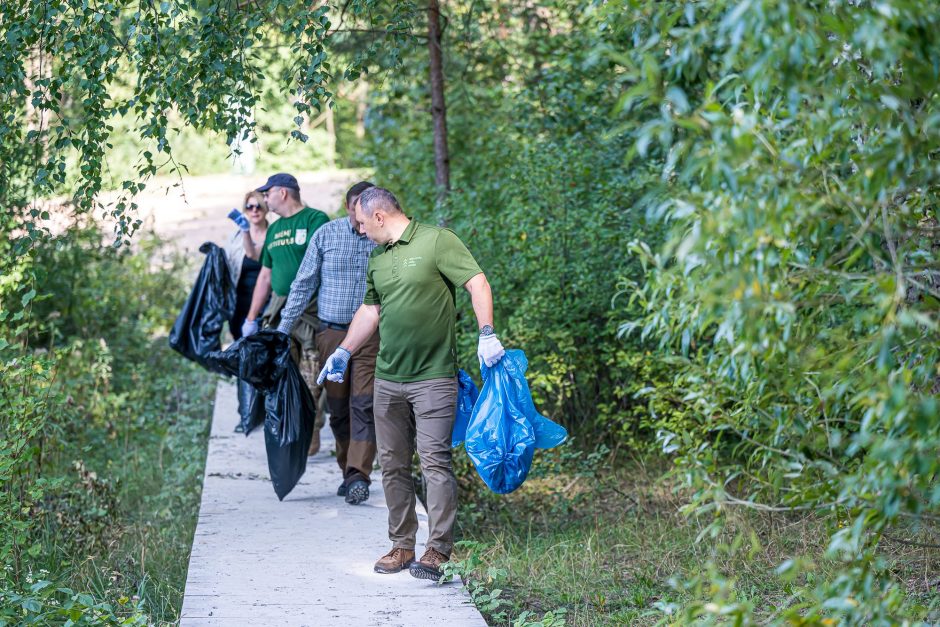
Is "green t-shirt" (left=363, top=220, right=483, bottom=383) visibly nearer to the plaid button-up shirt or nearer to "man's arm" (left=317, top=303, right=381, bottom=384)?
"man's arm" (left=317, top=303, right=381, bottom=384)

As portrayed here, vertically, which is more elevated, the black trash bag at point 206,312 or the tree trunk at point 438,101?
the tree trunk at point 438,101

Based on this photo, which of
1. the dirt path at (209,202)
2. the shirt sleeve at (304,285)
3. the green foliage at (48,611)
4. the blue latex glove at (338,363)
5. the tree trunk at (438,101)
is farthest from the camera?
the dirt path at (209,202)

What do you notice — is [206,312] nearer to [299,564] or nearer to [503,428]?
[299,564]

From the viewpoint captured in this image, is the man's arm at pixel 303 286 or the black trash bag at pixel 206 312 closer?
the man's arm at pixel 303 286

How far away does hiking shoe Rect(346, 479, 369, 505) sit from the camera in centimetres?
643

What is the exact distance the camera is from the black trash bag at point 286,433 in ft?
20.8

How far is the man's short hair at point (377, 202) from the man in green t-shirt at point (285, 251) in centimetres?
166

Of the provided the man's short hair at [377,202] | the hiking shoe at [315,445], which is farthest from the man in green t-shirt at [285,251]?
the man's short hair at [377,202]

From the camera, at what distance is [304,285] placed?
6656 millimetres

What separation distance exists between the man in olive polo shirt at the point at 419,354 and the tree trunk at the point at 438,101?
2950 mm

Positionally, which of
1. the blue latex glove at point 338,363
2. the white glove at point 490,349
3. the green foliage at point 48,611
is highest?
the white glove at point 490,349

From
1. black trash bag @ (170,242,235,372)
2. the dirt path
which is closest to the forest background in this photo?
black trash bag @ (170,242,235,372)

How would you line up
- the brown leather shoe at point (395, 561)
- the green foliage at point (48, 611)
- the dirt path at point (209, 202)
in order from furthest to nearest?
the dirt path at point (209, 202)
the brown leather shoe at point (395, 561)
the green foliage at point (48, 611)

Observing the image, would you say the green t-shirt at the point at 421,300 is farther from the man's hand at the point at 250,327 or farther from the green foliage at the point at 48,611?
the man's hand at the point at 250,327
